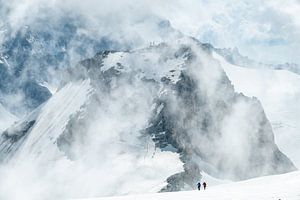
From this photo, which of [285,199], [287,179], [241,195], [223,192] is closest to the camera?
[285,199]

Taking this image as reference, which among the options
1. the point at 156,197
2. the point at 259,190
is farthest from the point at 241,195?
the point at 156,197

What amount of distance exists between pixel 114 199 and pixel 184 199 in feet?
36.7

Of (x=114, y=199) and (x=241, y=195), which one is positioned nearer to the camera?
(x=241, y=195)

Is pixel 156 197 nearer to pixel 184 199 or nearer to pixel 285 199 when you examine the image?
pixel 184 199

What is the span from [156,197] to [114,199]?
228 inches

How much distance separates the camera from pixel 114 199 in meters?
97.1

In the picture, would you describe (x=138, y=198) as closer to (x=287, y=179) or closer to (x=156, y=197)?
(x=156, y=197)

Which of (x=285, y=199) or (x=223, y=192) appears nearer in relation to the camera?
(x=285, y=199)

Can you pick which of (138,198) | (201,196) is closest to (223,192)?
(201,196)

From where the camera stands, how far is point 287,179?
347 ft

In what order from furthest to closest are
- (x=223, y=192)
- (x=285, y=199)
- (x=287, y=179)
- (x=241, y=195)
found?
(x=287, y=179)
(x=223, y=192)
(x=241, y=195)
(x=285, y=199)

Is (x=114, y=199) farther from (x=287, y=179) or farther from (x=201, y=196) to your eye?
(x=287, y=179)

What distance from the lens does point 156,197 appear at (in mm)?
Answer: 96125

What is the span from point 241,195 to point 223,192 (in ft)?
23.0
